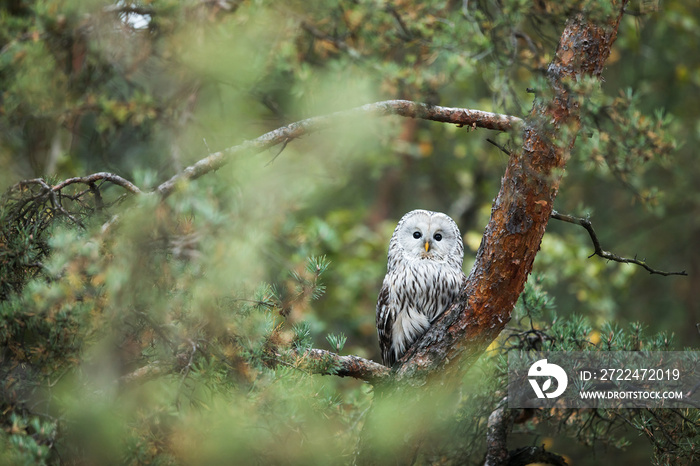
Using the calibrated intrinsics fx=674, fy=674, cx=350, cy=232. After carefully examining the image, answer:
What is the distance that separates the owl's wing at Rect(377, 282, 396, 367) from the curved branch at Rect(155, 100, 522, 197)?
1.32 m

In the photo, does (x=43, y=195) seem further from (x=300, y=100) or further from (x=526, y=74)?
(x=526, y=74)

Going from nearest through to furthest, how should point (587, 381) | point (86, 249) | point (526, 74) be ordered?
point (86, 249) → point (587, 381) → point (526, 74)

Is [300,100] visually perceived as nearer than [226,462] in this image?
No

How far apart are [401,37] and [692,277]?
5009 millimetres

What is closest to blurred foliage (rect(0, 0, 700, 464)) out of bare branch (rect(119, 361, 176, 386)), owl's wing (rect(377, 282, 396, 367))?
bare branch (rect(119, 361, 176, 386))

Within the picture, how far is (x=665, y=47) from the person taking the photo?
20.9ft

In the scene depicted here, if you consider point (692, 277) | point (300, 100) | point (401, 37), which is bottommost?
point (300, 100)

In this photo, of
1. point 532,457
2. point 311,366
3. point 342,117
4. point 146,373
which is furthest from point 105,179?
point 532,457

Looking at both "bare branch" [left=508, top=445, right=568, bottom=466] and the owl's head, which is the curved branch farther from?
"bare branch" [left=508, top=445, right=568, bottom=466]

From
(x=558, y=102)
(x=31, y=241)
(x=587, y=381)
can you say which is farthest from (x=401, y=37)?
(x=31, y=241)

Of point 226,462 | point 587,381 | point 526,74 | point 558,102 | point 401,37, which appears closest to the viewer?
point 226,462

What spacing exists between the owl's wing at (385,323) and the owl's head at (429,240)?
22cm

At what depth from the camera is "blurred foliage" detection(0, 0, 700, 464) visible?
1.69 meters

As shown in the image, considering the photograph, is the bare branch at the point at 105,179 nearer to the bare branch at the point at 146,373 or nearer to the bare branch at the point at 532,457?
the bare branch at the point at 146,373
